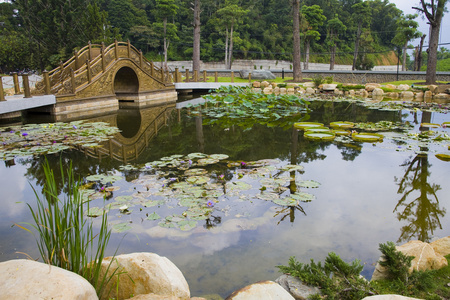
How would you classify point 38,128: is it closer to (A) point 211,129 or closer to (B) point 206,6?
(A) point 211,129

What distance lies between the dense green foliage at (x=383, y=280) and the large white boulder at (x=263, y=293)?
0.61 ft

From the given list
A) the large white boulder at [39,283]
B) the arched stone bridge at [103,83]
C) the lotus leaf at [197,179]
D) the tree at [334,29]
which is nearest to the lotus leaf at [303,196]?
the lotus leaf at [197,179]

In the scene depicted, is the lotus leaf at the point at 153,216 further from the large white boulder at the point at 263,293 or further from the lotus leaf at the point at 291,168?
the lotus leaf at the point at 291,168

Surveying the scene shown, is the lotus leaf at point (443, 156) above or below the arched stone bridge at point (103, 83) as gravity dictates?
below

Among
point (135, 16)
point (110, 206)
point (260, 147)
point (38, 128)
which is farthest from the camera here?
point (135, 16)

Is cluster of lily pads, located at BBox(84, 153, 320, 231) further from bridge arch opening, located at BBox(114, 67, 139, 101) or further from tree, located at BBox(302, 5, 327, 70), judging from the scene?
tree, located at BBox(302, 5, 327, 70)

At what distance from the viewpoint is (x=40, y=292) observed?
1.53 metres

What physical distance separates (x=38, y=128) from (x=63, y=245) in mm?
6745

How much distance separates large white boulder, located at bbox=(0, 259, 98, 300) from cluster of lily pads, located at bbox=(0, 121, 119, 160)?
14.5ft

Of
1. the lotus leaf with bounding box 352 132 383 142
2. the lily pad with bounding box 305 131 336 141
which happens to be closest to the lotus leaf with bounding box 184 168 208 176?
the lily pad with bounding box 305 131 336 141

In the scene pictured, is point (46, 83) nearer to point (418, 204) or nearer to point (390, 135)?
point (390, 135)

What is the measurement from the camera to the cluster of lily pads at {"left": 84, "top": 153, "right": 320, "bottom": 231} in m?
3.50

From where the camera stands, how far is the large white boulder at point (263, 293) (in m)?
1.93

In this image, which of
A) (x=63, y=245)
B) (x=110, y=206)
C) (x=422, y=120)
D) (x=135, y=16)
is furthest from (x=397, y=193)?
(x=135, y=16)
